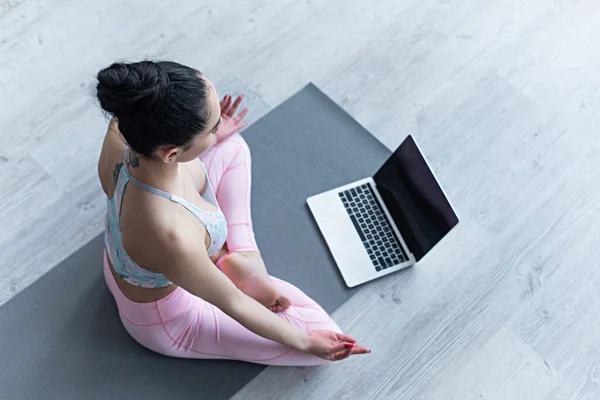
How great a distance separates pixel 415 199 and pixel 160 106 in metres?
0.80

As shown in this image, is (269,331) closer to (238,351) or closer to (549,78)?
(238,351)

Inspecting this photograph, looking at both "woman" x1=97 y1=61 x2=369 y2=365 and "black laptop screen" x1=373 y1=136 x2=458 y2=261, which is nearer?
"woman" x1=97 y1=61 x2=369 y2=365

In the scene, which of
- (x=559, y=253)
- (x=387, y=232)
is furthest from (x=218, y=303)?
(x=559, y=253)

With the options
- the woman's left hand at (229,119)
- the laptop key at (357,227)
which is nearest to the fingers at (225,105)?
the woman's left hand at (229,119)

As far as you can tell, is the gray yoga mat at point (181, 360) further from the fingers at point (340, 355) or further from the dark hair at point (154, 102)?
the dark hair at point (154, 102)

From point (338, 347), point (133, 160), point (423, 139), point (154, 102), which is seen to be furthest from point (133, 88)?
point (423, 139)

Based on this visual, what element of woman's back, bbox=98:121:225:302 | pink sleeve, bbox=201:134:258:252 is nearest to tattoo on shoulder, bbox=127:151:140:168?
woman's back, bbox=98:121:225:302

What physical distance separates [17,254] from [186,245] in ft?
→ 2.58

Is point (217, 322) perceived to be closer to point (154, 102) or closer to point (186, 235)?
point (186, 235)

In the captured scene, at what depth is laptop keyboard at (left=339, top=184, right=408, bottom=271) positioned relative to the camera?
1535 millimetres

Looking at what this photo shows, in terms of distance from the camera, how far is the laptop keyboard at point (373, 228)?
5.04ft

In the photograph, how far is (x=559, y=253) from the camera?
1.59m

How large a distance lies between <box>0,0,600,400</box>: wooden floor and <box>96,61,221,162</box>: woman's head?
2.44 feet

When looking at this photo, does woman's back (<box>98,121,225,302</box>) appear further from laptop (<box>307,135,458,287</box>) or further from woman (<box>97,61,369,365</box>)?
laptop (<box>307,135,458,287</box>)
